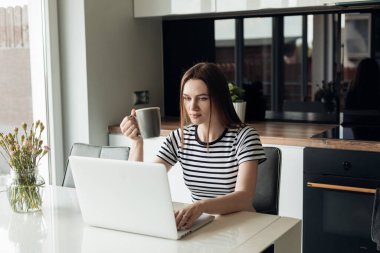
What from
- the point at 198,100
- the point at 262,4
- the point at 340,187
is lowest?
the point at 340,187

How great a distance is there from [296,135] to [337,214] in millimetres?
465

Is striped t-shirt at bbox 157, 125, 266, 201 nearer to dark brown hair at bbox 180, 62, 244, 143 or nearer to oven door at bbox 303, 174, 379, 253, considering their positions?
dark brown hair at bbox 180, 62, 244, 143

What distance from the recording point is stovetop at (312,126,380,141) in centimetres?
285

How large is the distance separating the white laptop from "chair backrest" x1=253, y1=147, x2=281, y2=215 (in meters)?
0.51

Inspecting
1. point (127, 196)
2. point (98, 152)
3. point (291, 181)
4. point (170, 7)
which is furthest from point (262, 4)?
point (127, 196)

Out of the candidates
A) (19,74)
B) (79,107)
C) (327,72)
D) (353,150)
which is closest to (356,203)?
(353,150)

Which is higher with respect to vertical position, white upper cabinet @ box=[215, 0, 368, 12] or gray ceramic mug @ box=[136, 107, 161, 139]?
white upper cabinet @ box=[215, 0, 368, 12]

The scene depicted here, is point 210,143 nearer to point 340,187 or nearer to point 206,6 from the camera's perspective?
point 340,187

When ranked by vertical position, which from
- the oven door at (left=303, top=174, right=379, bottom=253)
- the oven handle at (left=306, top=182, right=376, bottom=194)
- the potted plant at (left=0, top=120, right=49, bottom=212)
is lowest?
the oven door at (left=303, top=174, right=379, bottom=253)

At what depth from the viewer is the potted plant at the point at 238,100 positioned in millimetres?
3410

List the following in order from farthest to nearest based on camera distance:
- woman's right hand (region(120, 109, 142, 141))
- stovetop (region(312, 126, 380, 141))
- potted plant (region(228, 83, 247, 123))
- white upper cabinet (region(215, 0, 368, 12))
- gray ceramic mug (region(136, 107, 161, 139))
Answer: potted plant (region(228, 83, 247, 123)) → white upper cabinet (region(215, 0, 368, 12)) → stovetop (region(312, 126, 380, 141)) → woman's right hand (region(120, 109, 142, 141)) → gray ceramic mug (region(136, 107, 161, 139))

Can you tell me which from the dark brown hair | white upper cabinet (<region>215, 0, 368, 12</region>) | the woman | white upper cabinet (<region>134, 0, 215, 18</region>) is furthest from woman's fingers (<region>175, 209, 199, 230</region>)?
white upper cabinet (<region>134, 0, 215, 18</region>)

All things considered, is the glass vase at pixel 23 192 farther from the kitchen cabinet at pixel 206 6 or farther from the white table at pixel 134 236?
the kitchen cabinet at pixel 206 6

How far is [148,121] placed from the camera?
188 cm
